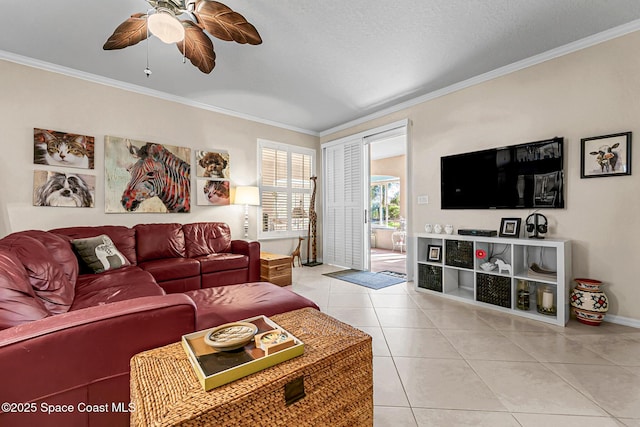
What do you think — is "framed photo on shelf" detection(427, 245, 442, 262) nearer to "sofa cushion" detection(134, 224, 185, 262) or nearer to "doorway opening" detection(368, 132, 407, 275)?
"sofa cushion" detection(134, 224, 185, 262)

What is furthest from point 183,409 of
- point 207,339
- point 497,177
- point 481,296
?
point 497,177

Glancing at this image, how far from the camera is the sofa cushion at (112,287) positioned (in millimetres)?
1831

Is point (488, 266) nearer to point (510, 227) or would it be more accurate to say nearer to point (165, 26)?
point (510, 227)

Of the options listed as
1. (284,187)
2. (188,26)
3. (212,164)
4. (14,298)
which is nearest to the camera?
(14,298)

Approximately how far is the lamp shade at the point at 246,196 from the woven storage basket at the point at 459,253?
→ 2.80 meters

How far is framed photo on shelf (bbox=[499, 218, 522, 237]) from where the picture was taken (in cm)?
289

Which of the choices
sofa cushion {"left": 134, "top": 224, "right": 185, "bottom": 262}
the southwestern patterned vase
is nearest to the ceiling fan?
sofa cushion {"left": 134, "top": 224, "right": 185, "bottom": 262}

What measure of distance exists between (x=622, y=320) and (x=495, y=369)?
166cm

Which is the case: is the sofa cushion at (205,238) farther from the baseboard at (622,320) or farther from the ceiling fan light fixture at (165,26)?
the baseboard at (622,320)

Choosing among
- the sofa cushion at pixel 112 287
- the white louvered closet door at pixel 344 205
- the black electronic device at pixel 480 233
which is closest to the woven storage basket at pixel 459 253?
the black electronic device at pixel 480 233

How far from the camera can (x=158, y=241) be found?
3.28m

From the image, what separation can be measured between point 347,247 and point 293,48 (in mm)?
3356

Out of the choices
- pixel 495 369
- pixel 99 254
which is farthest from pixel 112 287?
pixel 495 369

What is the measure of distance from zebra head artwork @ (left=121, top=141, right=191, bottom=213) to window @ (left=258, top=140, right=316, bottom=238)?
1266 mm
